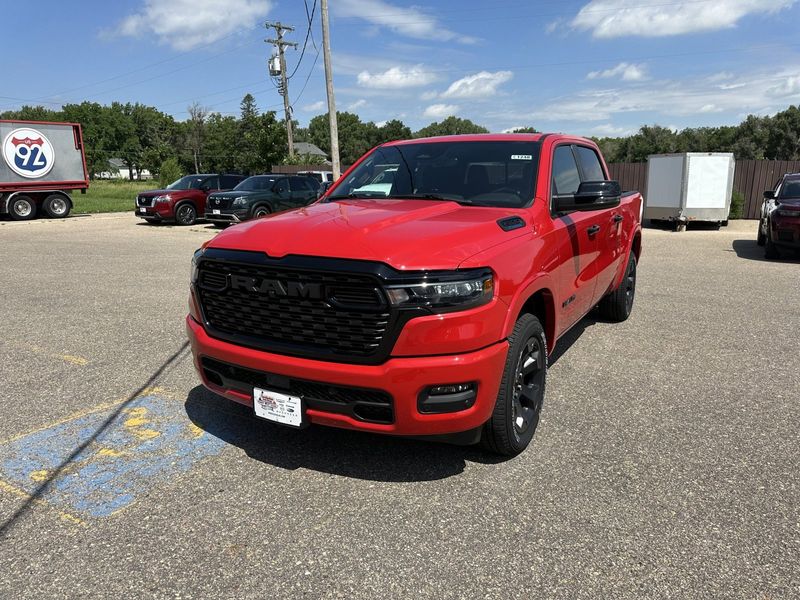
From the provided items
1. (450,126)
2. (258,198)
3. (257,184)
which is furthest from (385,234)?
(450,126)

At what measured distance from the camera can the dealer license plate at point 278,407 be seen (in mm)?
2982

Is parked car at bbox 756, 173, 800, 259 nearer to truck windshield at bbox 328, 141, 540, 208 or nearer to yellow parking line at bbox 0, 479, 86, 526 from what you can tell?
truck windshield at bbox 328, 141, 540, 208

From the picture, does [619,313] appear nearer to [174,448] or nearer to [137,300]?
[174,448]

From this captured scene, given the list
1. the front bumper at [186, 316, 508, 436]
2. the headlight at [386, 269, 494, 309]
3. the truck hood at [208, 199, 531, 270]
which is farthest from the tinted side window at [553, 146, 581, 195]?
the front bumper at [186, 316, 508, 436]

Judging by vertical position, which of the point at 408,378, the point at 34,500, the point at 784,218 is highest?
the point at 784,218

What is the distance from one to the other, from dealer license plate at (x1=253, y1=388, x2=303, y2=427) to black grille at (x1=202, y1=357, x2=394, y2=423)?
1.2 inches

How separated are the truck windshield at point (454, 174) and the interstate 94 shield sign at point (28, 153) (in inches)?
812

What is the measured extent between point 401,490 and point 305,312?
3.51 ft

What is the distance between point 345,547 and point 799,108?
7457 centimetres

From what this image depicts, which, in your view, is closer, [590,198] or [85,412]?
[590,198]

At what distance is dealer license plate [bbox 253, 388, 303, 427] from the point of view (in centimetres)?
298

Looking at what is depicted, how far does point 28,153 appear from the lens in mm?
20734

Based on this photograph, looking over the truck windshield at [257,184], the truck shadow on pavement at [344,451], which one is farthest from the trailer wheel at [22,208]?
the truck shadow on pavement at [344,451]

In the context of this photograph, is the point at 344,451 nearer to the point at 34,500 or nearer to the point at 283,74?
the point at 34,500
